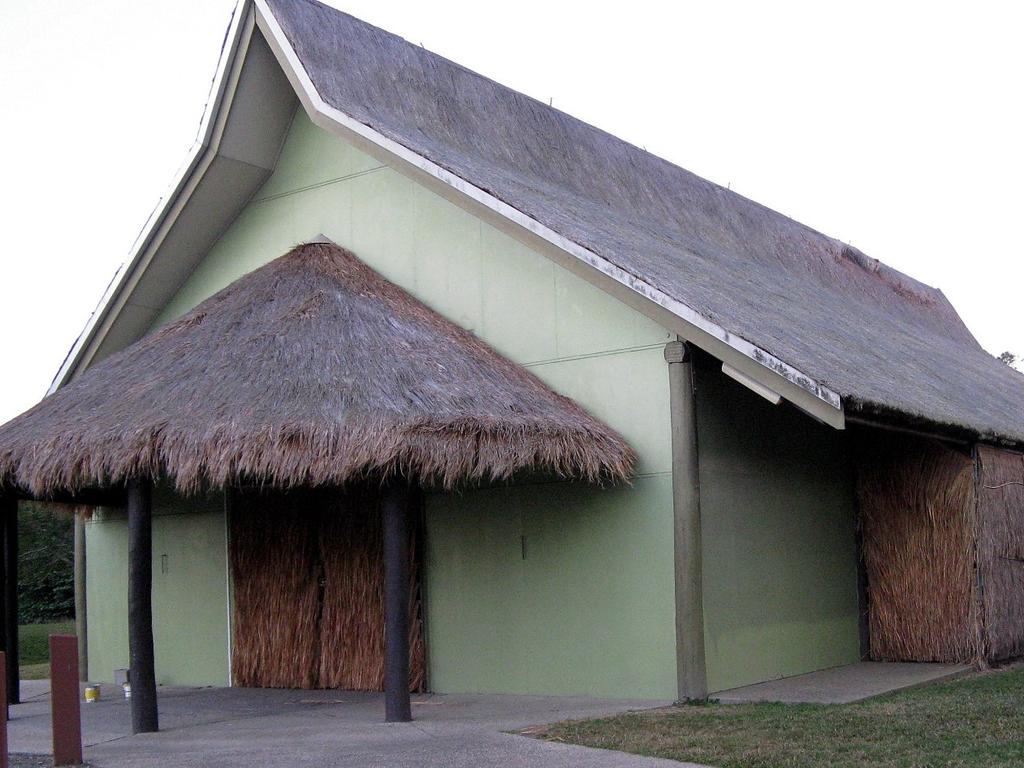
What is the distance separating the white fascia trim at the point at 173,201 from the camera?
37.3 ft

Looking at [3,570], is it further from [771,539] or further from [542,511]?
[771,539]

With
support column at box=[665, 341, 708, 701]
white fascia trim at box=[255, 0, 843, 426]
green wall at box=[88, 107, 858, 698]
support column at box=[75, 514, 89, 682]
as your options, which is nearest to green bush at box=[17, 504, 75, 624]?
support column at box=[75, 514, 89, 682]

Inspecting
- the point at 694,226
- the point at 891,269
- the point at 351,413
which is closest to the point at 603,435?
the point at 351,413

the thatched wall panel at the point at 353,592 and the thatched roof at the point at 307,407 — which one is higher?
the thatched roof at the point at 307,407

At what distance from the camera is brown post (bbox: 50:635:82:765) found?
7547 mm

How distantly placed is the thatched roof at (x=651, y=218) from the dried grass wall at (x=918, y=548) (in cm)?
59

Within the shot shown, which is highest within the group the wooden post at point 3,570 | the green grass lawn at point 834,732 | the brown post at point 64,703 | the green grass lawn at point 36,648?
the wooden post at point 3,570

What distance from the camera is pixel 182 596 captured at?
12688 millimetres

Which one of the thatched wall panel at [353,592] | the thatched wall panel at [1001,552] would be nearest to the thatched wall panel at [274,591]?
the thatched wall panel at [353,592]

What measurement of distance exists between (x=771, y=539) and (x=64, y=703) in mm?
5863

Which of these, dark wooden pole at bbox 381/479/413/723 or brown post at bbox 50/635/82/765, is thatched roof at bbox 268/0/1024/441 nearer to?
dark wooden pole at bbox 381/479/413/723

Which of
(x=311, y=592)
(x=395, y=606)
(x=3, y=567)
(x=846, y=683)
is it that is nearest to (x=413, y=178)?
(x=311, y=592)

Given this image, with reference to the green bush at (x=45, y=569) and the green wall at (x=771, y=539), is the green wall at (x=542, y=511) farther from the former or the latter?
the green bush at (x=45, y=569)

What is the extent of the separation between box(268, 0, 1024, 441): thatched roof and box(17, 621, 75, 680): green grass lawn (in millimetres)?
6540
